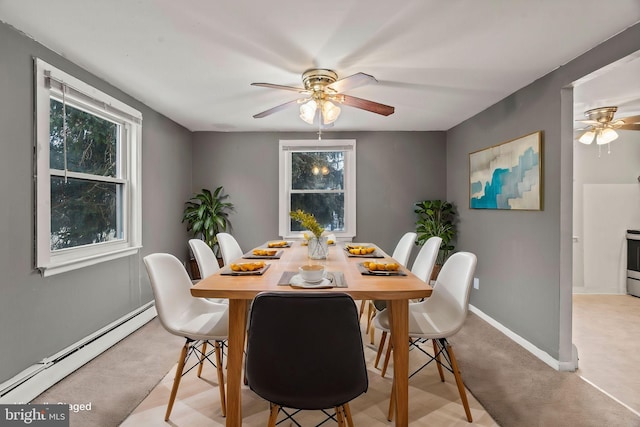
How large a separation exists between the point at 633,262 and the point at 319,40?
16.6ft

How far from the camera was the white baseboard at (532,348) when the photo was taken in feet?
8.38

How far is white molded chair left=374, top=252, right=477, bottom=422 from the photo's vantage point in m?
1.90

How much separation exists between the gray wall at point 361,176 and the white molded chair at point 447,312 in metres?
2.69

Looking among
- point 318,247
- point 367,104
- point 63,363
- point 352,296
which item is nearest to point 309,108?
point 367,104

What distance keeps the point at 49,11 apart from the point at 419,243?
4333 millimetres

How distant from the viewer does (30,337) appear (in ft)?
7.23

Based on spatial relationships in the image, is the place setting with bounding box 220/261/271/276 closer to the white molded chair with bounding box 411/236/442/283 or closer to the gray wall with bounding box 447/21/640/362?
the white molded chair with bounding box 411/236/442/283

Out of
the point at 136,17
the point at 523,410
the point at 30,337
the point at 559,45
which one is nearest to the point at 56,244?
the point at 30,337

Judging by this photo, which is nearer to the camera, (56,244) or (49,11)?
(49,11)

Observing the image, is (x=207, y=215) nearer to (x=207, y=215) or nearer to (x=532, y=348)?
(x=207, y=215)

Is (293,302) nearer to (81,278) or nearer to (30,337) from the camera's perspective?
(30,337)

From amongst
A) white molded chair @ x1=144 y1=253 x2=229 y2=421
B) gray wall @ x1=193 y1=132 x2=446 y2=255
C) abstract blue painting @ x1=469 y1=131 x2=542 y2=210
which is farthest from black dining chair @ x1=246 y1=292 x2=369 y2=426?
gray wall @ x1=193 y1=132 x2=446 y2=255

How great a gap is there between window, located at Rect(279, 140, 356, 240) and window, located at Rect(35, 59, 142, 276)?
2.03 m

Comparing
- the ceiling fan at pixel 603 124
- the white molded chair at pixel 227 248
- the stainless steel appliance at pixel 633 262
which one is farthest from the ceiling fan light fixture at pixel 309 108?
the stainless steel appliance at pixel 633 262
